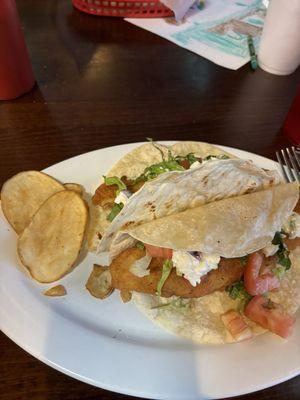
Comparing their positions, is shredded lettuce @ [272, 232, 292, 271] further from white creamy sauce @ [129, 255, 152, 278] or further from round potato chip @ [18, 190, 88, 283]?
round potato chip @ [18, 190, 88, 283]

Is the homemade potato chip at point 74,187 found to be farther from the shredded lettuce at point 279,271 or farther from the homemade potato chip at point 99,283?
the shredded lettuce at point 279,271

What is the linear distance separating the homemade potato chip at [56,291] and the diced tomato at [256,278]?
743 millimetres

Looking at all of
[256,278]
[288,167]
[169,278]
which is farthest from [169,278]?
[288,167]

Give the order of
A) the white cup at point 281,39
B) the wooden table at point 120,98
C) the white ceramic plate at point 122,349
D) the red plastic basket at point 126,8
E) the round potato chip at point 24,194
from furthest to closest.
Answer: the red plastic basket at point 126,8
the white cup at point 281,39
the wooden table at point 120,98
the round potato chip at point 24,194
the white ceramic plate at point 122,349

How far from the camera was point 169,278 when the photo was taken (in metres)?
1.36

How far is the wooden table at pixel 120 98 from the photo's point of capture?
1.97 m

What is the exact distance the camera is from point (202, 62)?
8.14ft

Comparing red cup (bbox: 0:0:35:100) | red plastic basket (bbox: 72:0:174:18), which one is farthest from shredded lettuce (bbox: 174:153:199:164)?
red plastic basket (bbox: 72:0:174:18)

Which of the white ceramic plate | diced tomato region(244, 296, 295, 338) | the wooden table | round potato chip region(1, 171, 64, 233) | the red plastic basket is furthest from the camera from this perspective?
the red plastic basket

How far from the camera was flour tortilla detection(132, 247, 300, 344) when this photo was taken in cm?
131

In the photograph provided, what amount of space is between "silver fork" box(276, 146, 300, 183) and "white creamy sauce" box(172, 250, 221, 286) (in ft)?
2.35

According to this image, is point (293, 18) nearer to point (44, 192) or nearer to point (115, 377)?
point (44, 192)

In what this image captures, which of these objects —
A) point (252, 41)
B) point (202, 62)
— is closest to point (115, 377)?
point (202, 62)

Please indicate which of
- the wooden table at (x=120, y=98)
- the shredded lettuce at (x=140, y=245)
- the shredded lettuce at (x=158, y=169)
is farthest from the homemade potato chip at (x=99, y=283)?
the wooden table at (x=120, y=98)
